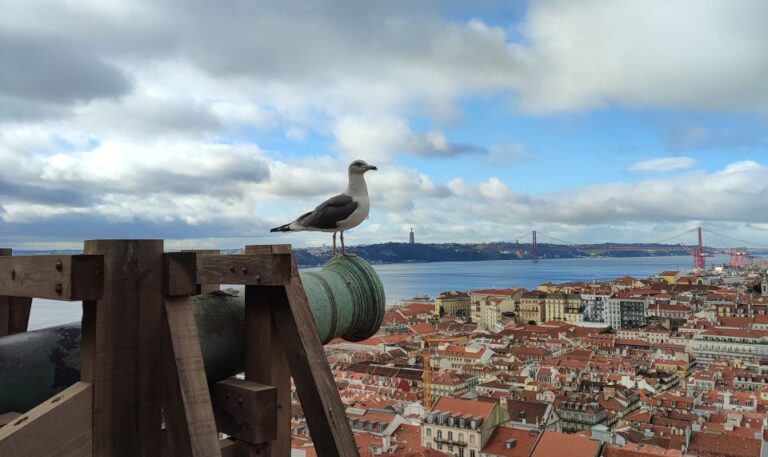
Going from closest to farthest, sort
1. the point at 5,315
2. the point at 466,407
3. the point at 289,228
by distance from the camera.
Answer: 1. the point at 5,315
2. the point at 289,228
3. the point at 466,407

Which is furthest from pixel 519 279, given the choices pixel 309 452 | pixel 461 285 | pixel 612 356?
pixel 309 452

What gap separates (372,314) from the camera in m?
1.65

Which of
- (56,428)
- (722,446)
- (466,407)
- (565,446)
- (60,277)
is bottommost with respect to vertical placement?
(722,446)

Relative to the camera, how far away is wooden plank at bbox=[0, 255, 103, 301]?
3.22 ft

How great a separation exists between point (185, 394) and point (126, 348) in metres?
0.11

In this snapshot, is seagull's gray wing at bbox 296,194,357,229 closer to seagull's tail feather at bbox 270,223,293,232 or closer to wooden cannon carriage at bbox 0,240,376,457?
seagull's tail feather at bbox 270,223,293,232

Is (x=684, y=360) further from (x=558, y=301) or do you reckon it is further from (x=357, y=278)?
(x=357, y=278)

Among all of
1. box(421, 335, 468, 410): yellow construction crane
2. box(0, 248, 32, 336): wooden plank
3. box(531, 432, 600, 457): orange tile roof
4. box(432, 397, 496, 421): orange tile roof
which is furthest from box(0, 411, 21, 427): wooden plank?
box(421, 335, 468, 410): yellow construction crane

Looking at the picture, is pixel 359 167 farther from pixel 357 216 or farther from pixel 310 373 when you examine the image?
pixel 310 373

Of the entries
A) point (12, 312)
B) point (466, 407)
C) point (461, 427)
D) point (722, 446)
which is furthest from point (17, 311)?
point (466, 407)

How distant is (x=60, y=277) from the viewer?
3.29 ft

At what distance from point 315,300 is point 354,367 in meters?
28.0

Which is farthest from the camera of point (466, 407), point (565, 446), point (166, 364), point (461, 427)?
point (466, 407)

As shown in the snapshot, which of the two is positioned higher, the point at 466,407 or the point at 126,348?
the point at 126,348
